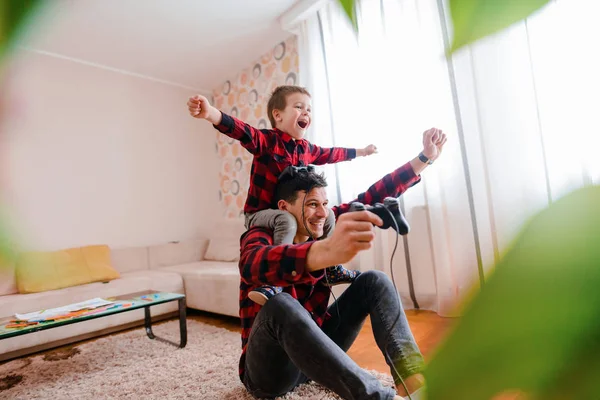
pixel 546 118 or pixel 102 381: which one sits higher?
pixel 546 118

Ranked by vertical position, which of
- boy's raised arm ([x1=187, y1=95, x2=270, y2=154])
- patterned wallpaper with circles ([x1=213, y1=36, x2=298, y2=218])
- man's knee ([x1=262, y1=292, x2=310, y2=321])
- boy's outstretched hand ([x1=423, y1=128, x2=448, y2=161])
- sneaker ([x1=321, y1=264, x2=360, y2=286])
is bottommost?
man's knee ([x1=262, y1=292, x2=310, y2=321])

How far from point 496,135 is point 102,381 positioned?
183 cm

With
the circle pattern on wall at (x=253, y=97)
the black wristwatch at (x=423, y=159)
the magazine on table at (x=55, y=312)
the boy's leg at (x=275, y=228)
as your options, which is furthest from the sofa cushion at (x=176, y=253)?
the black wristwatch at (x=423, y=159)

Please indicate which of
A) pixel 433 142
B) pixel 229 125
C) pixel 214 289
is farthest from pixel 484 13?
pixel 214 289

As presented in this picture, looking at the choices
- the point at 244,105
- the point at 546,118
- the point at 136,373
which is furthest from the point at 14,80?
the point at 244,105

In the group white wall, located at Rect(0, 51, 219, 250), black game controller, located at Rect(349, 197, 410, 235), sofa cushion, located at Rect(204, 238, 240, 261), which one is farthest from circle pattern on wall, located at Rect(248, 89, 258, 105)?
black game controller, located at Rect(349, 197, 410, 235)

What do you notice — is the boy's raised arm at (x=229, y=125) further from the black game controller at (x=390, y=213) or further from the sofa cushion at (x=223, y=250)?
the sofa cushion at (x=223, y=250)

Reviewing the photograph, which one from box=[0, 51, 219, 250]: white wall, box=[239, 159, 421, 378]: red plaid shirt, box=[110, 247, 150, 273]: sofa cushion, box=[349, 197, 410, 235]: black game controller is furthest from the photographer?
box=[110, 247, 150, 273]: sofa cushion

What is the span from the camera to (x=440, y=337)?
12cm

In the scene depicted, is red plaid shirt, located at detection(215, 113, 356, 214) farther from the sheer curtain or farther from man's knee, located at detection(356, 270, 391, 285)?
the sheer curtain

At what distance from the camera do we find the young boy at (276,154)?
97 centimetres

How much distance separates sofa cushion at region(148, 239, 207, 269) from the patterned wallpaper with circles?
49 cm

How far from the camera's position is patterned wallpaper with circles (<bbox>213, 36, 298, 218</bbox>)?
3145mm

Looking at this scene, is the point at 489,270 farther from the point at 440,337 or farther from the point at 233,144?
the point at 233,144
